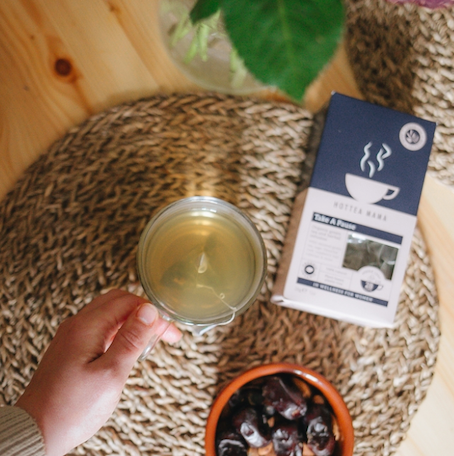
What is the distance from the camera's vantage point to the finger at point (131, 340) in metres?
0.56

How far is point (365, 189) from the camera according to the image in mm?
672

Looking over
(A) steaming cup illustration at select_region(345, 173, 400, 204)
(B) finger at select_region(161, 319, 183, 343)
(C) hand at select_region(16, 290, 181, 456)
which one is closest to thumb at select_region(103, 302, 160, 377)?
(C) hand at select_region(16, 290, 181, 456)

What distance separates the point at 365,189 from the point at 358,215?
0.04 m

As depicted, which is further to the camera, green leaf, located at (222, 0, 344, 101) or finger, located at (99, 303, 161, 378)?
finger, located at (99, 303, 161, 378)

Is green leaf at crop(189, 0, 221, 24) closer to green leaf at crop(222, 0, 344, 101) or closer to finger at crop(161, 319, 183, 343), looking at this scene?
green leaf at crop(222, 0, 344, 101)

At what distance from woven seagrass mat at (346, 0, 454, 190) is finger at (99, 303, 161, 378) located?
0.50 meters

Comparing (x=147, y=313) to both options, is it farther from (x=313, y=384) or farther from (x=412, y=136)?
(x=412, y=136)

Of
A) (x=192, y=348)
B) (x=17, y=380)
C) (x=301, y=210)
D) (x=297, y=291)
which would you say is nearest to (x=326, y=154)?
(x=301, y=210)

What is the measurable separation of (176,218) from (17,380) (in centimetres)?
33

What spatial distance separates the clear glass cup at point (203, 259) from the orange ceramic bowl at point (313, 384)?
85 millimetres

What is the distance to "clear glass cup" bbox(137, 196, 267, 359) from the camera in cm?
64

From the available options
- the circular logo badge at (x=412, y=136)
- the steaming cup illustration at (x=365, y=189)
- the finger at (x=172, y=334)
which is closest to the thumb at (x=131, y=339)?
the finger at (x=172, y=334)

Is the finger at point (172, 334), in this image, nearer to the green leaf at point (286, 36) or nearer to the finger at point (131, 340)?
the finger at point (131, 340)

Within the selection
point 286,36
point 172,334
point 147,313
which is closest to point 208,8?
point 286,36
